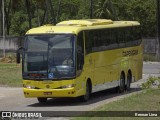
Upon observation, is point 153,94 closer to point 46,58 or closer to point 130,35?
point 46,58

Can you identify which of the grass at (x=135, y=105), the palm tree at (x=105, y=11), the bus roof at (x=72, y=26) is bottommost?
the palm tree at (x=105, y=11)

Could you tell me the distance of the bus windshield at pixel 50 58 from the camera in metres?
21.6

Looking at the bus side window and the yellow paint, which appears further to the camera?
the bus side window

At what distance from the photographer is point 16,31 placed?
9694cm

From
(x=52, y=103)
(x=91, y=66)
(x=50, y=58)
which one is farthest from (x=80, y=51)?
(x=52, y=103)

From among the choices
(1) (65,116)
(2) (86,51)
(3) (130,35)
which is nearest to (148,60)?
(3) (130,35)

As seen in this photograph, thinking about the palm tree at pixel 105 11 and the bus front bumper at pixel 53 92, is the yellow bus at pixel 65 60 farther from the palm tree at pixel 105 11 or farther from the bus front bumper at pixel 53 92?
the palm tree at pixel 105 11

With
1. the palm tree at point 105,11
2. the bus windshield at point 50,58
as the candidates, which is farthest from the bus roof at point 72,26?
the palm tree at point 105,11

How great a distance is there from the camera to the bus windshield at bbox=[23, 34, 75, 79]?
850 inches

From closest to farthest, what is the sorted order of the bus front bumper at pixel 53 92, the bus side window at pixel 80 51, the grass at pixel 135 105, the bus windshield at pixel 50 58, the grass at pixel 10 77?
the grass at pixel 135 105, the bus front bumper at pixel 53 92, the bus windshield at pixel 50 58, the bus side window at pixel 80 51, the grass at pixel 10 77

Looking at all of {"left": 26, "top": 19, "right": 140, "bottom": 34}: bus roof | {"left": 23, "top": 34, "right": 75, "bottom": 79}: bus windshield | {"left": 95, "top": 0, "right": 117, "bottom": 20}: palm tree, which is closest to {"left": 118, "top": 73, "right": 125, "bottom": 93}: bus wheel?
{"left": 26, "top": 19, "right": 140, "bottom": 34}: bus roof

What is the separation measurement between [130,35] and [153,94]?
7585 millimetres

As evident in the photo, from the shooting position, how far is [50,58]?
71.2 feet

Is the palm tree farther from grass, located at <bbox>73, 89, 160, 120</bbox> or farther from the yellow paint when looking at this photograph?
grass, located at <bbox>73, 89, 160, 120</bbox>
